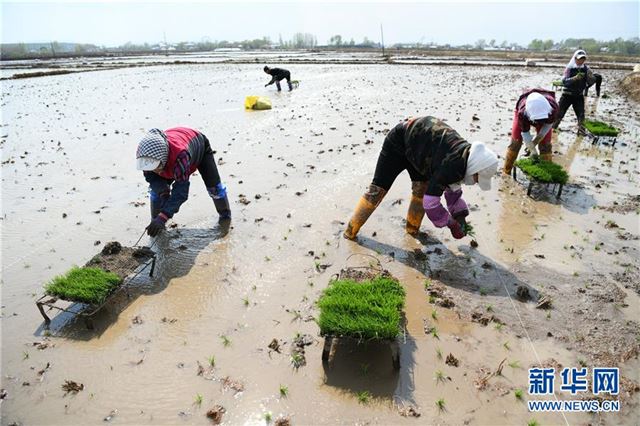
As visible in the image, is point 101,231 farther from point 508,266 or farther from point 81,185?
point 508,266

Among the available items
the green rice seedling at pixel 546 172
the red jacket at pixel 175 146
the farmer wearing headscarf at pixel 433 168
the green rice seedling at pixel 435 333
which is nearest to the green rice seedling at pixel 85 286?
the red jacket at pixel 175 146

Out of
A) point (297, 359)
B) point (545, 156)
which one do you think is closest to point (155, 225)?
point (297, 359)

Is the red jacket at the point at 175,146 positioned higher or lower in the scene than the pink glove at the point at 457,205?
higher

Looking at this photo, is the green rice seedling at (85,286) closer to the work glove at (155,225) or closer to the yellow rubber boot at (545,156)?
the work glove at (155,225)

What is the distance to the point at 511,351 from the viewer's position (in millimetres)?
3793

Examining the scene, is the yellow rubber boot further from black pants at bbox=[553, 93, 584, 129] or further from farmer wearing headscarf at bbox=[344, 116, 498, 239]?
farmer wearing headscarf at bbox=[344, 116, 498, 239]

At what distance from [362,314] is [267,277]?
1840 mm

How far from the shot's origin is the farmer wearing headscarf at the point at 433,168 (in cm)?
435

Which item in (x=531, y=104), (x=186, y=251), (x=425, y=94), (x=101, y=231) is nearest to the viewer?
(x=186, y=251)

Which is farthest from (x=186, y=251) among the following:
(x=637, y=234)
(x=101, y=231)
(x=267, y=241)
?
(x=637, y=234)

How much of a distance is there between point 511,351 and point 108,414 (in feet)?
11.9

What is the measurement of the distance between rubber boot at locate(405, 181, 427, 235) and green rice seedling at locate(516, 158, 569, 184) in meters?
2.62

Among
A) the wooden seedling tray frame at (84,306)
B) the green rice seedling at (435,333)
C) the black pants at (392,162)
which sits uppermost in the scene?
the black pants at (392,162)

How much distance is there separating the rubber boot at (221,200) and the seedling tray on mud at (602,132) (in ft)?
29.2
